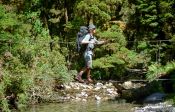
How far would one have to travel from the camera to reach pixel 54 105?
18.5 metres

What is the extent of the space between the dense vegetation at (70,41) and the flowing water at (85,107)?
0.58 metres

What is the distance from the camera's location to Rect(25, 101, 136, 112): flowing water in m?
17.2

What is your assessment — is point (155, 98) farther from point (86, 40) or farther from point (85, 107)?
point (86, 40)

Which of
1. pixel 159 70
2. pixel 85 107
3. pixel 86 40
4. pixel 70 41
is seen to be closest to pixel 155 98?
pixel 159 70

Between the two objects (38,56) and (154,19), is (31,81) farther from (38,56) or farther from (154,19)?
(154,19)

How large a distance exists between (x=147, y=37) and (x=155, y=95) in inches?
215

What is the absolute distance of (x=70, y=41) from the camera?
2512 centimetres

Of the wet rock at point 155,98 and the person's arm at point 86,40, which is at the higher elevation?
the person's arm at point 86,40

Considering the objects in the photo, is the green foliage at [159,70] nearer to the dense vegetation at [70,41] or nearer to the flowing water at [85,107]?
the dense vegetation at [70,41]

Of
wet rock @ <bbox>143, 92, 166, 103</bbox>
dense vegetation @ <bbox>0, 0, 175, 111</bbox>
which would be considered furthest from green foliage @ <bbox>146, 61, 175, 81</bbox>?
wet rock @ <bbox>143, 92, 166, 103</bbox>

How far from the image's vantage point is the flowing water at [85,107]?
56.4 feet

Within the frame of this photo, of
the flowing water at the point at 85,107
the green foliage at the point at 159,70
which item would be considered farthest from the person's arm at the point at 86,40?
the green foliage at the point at 159,70

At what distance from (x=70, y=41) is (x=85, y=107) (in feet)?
24.9

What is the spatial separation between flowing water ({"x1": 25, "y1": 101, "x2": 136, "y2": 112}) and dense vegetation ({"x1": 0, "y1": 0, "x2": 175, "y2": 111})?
0.58 m
